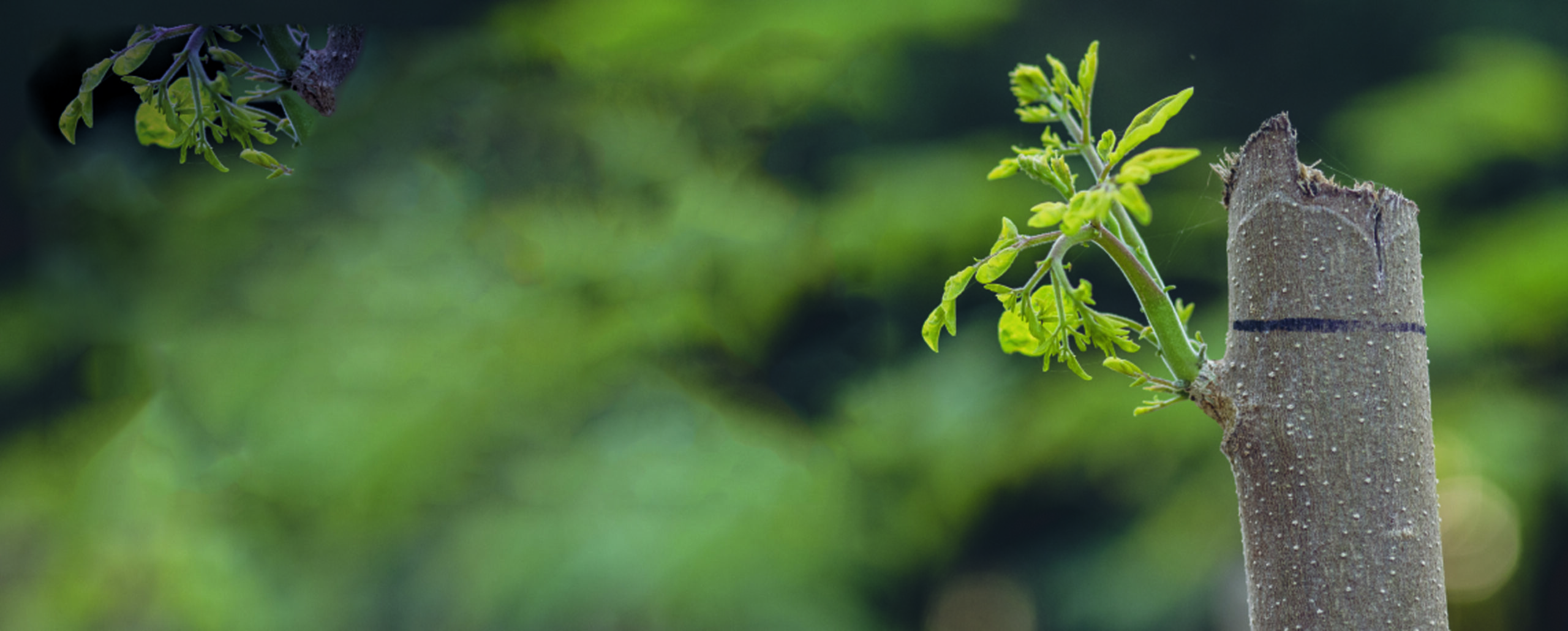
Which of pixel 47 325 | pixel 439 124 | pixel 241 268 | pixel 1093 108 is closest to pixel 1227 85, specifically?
pixel 1093 108

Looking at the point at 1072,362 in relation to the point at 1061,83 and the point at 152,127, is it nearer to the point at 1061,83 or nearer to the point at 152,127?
the point at 1061,83

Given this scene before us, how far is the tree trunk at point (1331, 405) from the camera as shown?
347mm

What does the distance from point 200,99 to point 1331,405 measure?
831 mm

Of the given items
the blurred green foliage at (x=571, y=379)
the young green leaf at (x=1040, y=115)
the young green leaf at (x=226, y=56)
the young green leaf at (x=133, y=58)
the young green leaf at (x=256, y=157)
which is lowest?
the blurred green foliage at (x=571, y=379)

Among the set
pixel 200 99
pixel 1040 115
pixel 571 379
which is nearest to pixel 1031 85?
pixel 1040 115

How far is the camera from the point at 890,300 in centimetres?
123

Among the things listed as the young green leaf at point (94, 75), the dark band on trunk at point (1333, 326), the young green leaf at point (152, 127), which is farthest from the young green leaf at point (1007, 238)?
the young green leaf at point (94, 75)

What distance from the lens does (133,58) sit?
3.23 feet

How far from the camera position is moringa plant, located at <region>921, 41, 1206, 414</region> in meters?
0.35

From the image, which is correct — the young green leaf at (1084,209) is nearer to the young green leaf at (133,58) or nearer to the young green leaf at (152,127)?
the young green leaf at (152,127)

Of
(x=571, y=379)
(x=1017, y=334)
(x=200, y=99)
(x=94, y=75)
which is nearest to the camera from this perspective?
(x=1017, y=334)

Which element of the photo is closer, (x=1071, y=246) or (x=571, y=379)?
(x=1071, y=246)

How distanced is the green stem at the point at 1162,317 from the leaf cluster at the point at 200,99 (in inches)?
27.5

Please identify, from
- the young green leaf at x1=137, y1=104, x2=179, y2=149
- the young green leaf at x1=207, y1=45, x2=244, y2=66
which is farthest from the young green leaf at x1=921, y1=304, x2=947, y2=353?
the young green leaf at x1=137, y1=104, x2=179, y2=149
